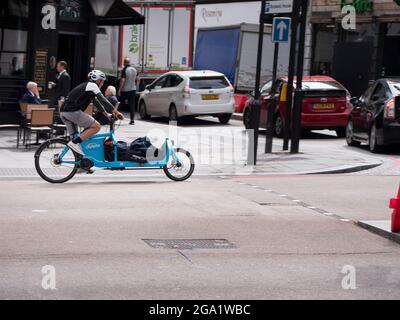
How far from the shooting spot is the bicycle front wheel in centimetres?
1489

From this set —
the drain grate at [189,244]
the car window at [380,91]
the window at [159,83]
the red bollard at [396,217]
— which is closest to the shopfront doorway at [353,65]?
the window at [159,83]

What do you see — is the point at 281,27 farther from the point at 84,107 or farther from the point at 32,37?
the point at 32,37

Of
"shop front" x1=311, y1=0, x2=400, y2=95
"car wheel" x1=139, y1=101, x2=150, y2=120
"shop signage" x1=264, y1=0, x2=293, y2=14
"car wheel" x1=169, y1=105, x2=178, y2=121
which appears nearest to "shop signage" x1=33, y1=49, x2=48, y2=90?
"car wheel" x1=169, y1=105, x2=178, y2=121

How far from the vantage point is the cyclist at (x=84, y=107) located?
15.0 m

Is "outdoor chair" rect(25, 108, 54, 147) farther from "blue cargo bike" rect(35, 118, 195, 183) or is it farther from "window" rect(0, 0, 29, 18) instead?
"blue cargo bike" rect(35, 118, 195, 183)

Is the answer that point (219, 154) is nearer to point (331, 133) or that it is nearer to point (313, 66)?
point (331, 133)

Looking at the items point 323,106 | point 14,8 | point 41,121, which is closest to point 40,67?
point 14,8

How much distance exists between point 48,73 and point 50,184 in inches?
357

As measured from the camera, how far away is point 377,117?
20766 mm

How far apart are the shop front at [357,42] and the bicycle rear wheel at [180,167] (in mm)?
17816

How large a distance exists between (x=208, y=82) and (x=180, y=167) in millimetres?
12724

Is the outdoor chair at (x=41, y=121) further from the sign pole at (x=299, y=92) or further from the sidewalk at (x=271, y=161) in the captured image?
the sign pole at (x=299, y=92)

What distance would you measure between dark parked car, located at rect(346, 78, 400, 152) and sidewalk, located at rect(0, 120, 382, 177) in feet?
1.34
